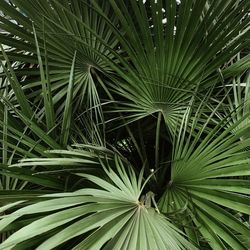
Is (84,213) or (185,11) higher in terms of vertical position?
(185,11)

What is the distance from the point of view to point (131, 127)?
4.24 ft

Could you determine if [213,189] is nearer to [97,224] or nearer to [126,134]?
[97,224]

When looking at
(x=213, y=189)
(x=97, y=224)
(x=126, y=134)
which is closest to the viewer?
(x=97, y=224)

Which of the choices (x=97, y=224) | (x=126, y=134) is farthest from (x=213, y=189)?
(x=126, y=134)

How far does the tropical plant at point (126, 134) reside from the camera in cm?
71

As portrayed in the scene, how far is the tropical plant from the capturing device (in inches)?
28.0

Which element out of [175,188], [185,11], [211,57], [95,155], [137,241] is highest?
[185,11]

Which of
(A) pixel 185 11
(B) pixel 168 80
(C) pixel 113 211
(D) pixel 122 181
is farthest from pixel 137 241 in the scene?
(A) pixel 185 11

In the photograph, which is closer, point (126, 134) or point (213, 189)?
point (213, 189)

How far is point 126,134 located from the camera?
4.38 ft

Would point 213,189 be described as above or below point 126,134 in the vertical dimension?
below

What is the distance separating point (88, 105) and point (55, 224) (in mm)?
545

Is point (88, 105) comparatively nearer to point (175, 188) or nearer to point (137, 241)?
point (175, 188)

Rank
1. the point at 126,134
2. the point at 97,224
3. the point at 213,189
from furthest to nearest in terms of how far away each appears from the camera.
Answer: the point at 126,134 < the point at 213,189 < the point at 97,224
